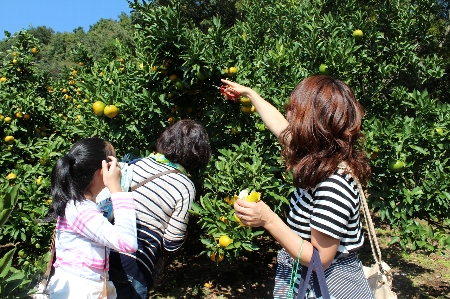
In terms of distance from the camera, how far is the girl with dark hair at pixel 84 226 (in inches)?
53.9

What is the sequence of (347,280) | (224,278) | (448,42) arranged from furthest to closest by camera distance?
1. (448,42)
2. (224,278)
3. (347,280)

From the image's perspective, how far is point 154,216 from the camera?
169cm

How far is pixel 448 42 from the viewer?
5.81 metres

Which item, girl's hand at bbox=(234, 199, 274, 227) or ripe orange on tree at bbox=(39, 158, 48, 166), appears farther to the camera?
ripe orange on tree at bbox=(39, 158, 48, 166)

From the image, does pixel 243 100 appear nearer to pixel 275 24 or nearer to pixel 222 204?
pixel 222 204

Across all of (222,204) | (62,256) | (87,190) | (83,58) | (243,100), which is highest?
(83,58)

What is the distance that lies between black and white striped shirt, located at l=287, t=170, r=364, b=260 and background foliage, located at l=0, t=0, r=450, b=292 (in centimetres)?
97

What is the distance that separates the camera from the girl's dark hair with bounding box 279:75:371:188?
3.83ft

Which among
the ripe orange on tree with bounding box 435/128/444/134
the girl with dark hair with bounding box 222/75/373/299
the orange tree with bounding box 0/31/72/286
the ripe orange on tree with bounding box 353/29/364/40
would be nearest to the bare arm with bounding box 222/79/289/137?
the girl with dark hair with bounding box 222/75/373/299

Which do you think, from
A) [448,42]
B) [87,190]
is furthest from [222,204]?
[448,42]

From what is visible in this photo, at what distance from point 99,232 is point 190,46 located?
1.59 meters

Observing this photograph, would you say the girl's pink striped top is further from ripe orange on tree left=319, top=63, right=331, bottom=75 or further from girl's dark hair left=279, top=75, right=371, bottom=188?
ripe orange on tree left=319, top=63, right=331, bottom=75

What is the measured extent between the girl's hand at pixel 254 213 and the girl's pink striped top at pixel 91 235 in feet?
1.66

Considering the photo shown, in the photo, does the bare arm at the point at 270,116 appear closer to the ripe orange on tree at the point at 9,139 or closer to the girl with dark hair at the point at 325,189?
the girl with dark hair at the point at 325,189
